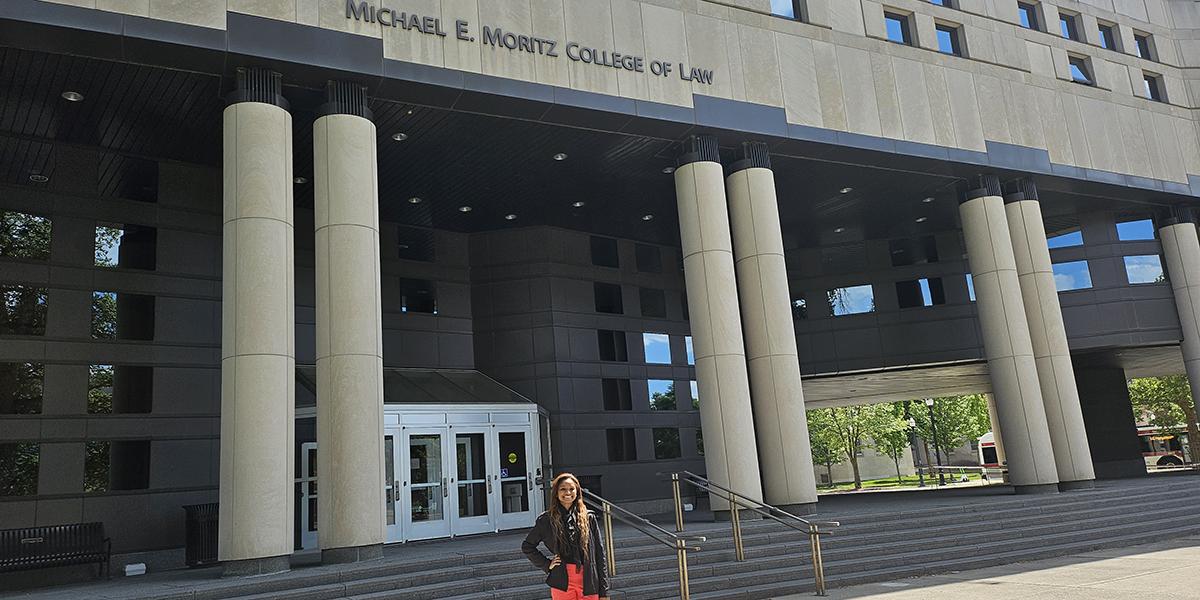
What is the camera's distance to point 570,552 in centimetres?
640

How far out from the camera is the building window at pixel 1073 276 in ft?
84.5

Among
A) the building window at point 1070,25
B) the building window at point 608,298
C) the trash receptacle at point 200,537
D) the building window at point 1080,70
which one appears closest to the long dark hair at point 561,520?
the trash receptacle at point 200,537

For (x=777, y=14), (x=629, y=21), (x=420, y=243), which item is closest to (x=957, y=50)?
(x=777, y=14)

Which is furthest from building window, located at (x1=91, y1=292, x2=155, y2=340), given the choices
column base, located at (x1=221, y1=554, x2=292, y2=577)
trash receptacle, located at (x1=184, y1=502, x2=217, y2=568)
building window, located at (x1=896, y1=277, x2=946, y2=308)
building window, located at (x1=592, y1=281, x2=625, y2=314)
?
building window, located at (x1=896, y1=277, x2=946, y2=308)

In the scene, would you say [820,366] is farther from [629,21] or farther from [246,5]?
[246,5]

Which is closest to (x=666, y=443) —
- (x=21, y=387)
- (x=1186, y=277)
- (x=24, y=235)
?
(x=21, y=387)

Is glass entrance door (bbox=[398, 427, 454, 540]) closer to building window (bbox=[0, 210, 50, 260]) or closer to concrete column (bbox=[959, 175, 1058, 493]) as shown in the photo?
building window (bbox=[0, 210, 50, 260])

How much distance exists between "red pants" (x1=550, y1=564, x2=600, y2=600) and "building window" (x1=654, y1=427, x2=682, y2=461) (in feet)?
59.0

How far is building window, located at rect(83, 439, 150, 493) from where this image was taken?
15914 mm

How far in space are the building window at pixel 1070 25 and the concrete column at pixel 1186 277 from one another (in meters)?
6.49

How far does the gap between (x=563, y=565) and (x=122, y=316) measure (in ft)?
46.9

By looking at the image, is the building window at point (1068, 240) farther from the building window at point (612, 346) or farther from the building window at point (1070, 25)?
the building window at point (612, 346)

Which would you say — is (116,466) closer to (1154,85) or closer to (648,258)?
(648,258)

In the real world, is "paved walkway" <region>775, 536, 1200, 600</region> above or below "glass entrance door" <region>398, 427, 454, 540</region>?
below
